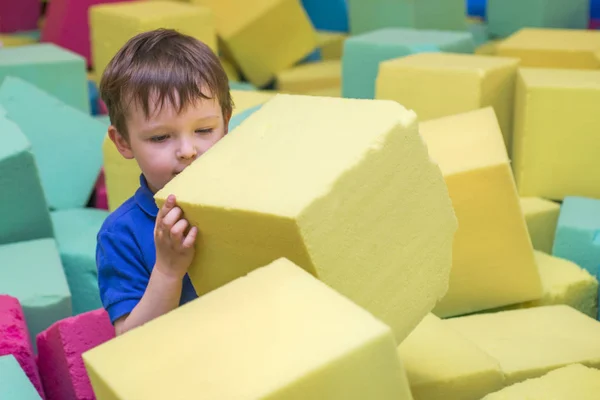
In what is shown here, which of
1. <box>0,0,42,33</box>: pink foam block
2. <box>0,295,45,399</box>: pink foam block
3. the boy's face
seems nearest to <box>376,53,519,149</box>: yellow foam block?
the boy's face

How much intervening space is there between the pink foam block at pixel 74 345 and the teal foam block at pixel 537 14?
2.88 m

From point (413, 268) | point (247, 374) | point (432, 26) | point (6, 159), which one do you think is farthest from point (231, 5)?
point (247, 374)

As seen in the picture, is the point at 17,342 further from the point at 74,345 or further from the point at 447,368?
the point at 447,368

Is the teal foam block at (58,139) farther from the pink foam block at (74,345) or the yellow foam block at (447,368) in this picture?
the yellow foam block at (447,368)

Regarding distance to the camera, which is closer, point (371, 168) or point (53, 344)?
point (371, 168)

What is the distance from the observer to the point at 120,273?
4.50 feet

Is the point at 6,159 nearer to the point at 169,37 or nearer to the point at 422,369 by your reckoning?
the point at 169,37

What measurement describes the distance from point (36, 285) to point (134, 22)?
1.53 metres

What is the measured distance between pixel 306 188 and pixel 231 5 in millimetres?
3010

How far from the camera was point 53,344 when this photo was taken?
1724mm

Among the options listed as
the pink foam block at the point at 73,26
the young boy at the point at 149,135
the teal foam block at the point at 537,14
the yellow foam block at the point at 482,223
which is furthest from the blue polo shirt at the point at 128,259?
the pink foam block at the point at 73,26

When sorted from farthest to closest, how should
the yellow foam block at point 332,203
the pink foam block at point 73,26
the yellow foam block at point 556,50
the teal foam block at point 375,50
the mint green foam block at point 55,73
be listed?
the pink foam block at point 73,26 → the mint green foam block at point 55,73 → the teal foam block at point 375,50 → the yellow foam block at point 556,50 → the yellow foam block at point 332,203

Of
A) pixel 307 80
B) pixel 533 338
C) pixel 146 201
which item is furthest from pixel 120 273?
pixel 307 80

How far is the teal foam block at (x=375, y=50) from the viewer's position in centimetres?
296
